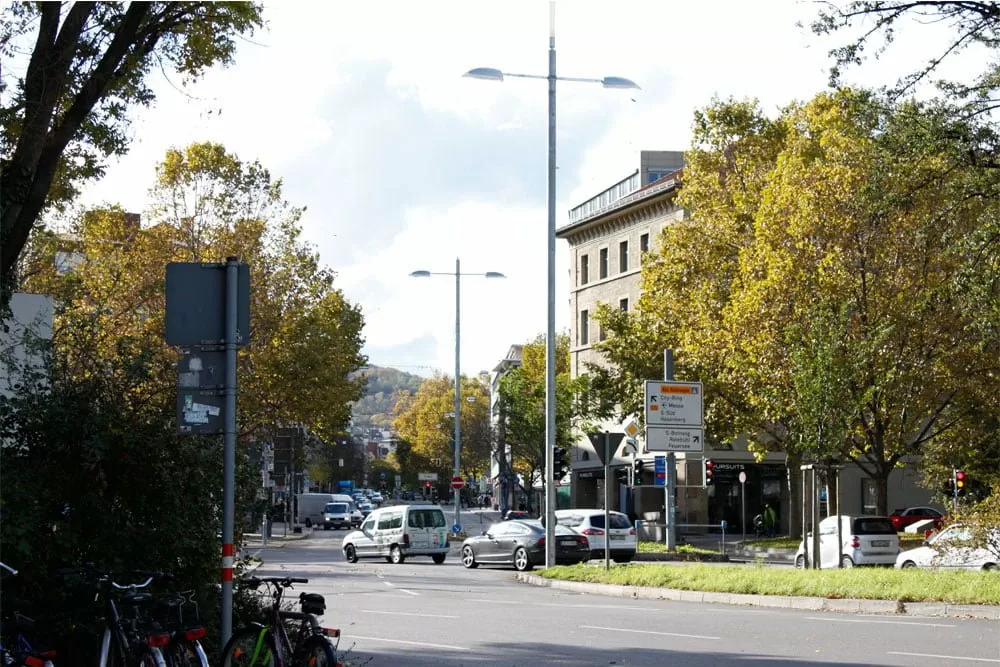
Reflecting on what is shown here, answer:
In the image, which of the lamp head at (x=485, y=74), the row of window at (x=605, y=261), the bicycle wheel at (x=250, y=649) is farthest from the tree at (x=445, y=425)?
the bicycle wheel at (x=250, y=649)

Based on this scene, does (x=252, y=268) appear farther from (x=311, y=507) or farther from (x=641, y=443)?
(x=311, y=507)

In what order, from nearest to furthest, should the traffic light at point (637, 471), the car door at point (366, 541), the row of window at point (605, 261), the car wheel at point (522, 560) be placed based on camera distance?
the car wheel at point (522, 560), the traffic light at point (637, 471), the car door at point (366, 541), the row of window at point (605, 261)

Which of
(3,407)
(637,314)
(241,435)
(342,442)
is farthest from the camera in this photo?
(342,442)

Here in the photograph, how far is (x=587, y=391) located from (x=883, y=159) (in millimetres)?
35160

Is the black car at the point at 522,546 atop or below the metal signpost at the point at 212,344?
below

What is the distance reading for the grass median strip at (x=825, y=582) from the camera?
20.2 m

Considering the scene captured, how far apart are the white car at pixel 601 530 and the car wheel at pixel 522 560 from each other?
2.31 meters

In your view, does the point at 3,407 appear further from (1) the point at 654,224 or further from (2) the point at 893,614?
(1) the point at 654,224

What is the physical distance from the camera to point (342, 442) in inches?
5118

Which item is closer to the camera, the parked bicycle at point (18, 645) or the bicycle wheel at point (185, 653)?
the parked bicycle at point (18, 645)

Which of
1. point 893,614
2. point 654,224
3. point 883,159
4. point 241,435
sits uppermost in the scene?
point 654,224

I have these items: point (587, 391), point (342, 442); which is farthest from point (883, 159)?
point (342, 442)

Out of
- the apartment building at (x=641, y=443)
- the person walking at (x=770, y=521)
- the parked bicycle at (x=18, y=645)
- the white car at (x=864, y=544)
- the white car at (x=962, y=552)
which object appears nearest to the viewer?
the parked bicycle at (x=18, y=645)

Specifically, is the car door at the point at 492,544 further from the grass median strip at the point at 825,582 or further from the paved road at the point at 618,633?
the paved road at the point at 618,633
